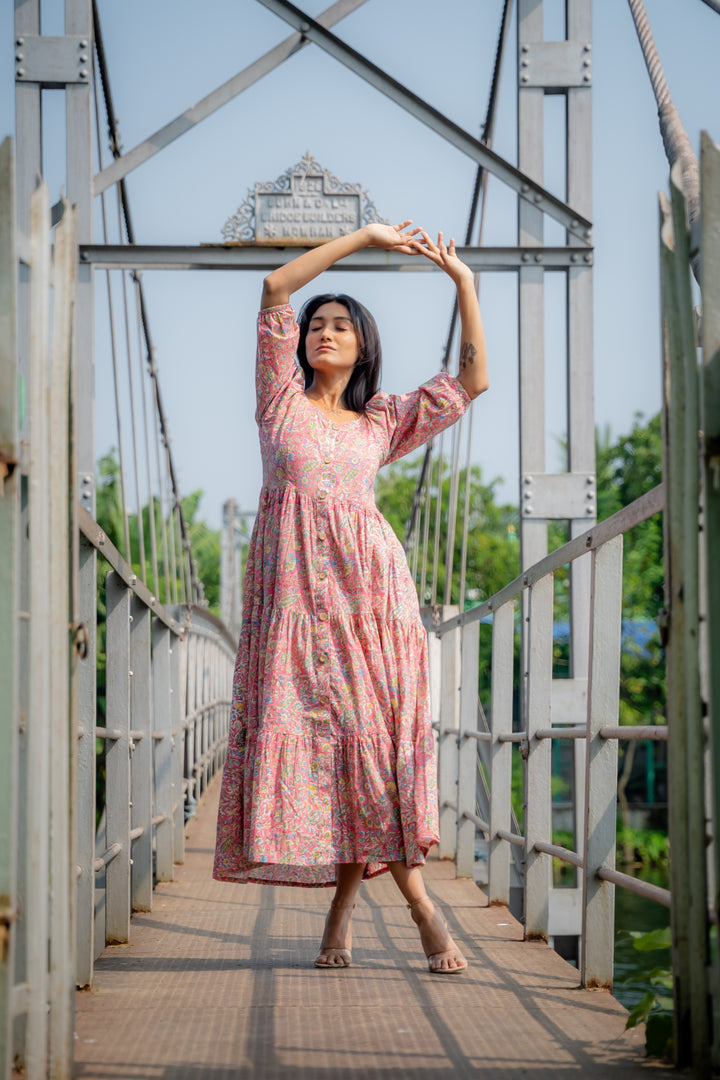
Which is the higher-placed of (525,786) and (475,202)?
(475,202)

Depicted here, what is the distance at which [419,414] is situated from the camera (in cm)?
258

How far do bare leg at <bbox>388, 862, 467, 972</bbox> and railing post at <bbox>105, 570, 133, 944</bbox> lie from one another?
574 millimetres

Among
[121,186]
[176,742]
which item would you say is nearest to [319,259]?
[176,742]

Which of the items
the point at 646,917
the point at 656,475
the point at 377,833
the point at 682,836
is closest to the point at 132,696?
the point at 377,833

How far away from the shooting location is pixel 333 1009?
193 cm

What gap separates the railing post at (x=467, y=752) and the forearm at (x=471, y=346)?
1277 millimetres

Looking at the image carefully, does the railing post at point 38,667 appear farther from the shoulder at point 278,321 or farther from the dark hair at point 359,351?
the dark hair at point 359,351

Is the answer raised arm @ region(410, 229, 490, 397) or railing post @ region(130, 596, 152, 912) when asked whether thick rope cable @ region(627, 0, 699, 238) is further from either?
railing post @ region(130, 596, 152, 912)

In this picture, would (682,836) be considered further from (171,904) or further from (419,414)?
(171,904)

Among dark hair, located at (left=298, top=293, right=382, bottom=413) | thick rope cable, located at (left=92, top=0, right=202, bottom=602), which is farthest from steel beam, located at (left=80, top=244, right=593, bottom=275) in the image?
dark hair, located at (left=298, top=293, right=382, bottom=413)

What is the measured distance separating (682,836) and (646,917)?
72.1 feet

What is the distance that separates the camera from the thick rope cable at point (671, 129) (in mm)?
1463

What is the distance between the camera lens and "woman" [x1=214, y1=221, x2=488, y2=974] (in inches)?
89.2

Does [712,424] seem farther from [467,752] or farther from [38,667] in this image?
[467,752]
